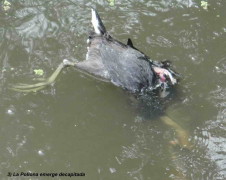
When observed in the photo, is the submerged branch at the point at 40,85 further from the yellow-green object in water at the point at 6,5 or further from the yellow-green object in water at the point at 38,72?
the yellow-green object in water at the point at 6,5

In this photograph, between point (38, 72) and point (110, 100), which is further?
point (38, 72)

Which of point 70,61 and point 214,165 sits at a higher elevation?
point 70,61

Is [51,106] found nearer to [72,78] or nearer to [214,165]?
[72,78]

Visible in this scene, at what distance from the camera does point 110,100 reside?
562cm

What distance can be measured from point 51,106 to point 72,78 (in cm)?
63

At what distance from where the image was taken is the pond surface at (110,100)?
16.0 ft

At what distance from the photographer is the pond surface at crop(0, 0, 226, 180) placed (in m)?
4.87

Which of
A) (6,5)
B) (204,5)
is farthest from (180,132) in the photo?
(6,5)

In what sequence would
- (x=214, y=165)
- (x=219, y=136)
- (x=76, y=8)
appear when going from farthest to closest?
(x=76, y=8) < (x=219, y=136) < (x=214, y=165)

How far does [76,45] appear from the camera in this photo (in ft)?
20.9

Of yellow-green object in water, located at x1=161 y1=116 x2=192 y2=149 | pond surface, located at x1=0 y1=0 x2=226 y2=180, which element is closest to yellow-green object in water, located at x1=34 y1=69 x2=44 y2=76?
pond surface, located at x1=0 y1=0 x2=226 y2=180

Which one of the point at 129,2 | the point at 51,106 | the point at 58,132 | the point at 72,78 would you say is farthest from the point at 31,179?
the point at 129,2

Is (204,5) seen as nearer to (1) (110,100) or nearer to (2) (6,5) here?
(1) (110,100)

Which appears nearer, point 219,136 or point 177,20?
point 219,136
